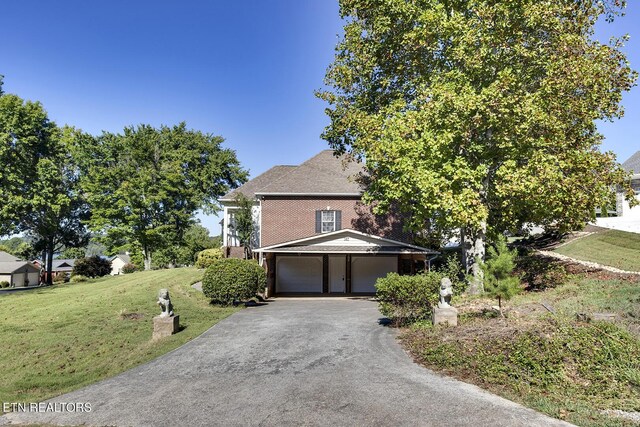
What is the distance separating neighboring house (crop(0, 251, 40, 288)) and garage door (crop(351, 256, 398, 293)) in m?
53.3

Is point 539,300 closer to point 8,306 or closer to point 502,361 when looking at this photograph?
point 502,361

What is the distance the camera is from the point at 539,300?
15.5 m

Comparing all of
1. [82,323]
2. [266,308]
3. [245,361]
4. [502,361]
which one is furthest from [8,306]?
[502,361]

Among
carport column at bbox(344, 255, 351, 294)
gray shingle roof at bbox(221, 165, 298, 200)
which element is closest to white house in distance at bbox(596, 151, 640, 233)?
carport column at bbox(344, 255, 351, 294)

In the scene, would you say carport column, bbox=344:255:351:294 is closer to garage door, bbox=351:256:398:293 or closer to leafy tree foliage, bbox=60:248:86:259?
garage door, bbox=351:256:398:293

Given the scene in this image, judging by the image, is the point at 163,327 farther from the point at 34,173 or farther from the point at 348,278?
the point at 34,173

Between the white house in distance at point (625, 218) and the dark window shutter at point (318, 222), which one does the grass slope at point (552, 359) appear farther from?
the white house in distance at point (625, 218)

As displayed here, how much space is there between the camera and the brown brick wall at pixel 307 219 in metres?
26.5

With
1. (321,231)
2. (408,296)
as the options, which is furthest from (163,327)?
(321,231)

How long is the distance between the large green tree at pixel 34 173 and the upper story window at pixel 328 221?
103 feet

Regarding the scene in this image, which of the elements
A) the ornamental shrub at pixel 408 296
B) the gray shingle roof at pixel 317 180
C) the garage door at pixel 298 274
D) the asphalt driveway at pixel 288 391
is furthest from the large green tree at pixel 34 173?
the ornamental shrub at pixel 408 296

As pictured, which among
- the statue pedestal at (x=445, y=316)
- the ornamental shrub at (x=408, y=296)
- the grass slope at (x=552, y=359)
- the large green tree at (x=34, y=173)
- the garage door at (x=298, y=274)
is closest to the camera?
the grass slope at (x=552, y=359)

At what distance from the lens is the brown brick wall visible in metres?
26.5

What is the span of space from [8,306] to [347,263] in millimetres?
21104
